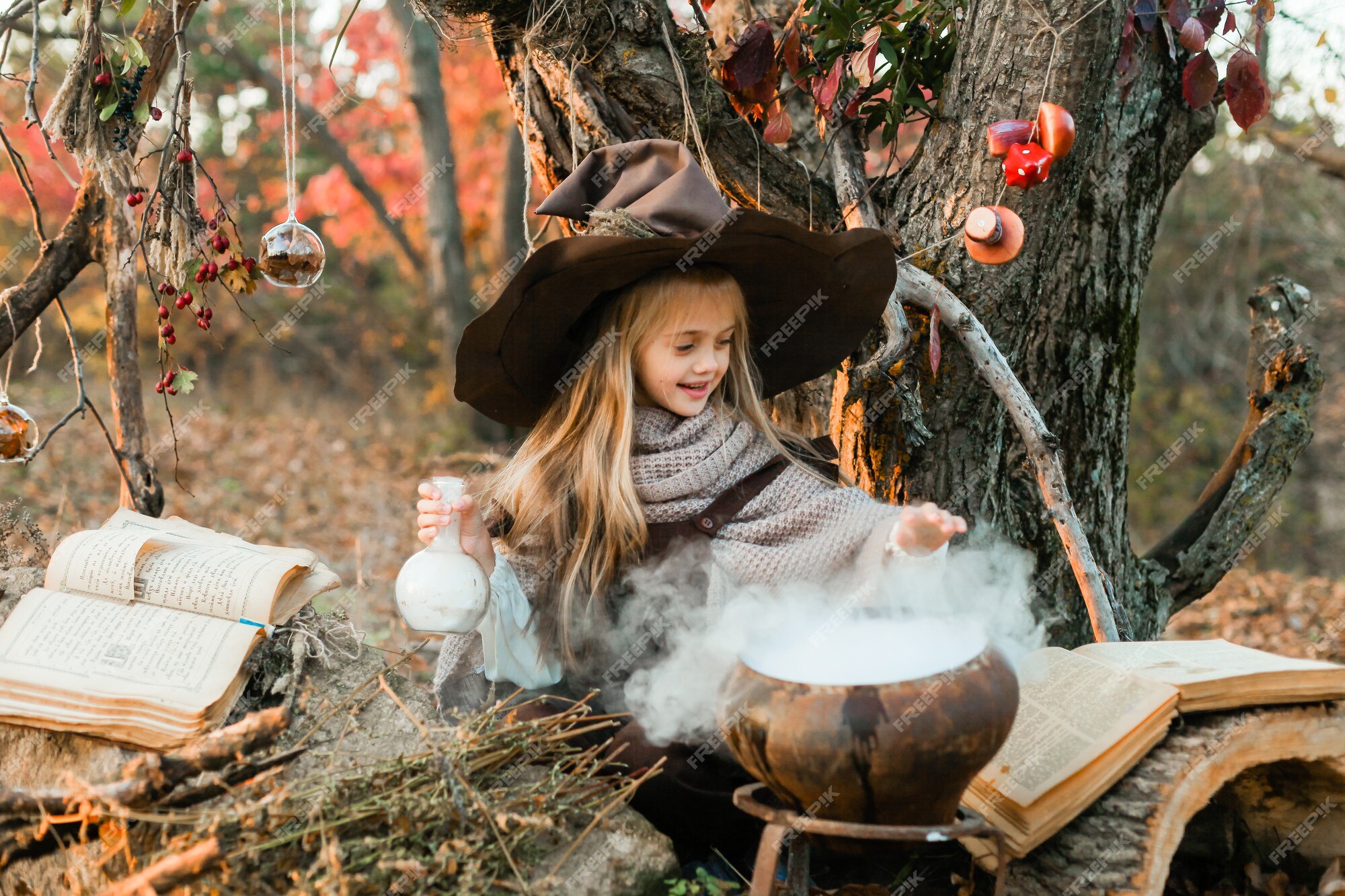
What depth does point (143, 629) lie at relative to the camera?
2.25 m

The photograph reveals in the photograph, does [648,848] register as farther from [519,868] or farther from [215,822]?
[215,822]

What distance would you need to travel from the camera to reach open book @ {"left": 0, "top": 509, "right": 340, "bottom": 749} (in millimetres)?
2066

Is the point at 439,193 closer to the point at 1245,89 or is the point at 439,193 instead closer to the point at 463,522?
the point at 463,522

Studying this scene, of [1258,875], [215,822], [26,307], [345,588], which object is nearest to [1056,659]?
[1258,875]

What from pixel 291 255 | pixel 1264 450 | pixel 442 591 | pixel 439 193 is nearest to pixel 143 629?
pixel 442 591

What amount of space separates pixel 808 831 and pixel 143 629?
1548 mm

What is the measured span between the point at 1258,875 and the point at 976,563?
84cm

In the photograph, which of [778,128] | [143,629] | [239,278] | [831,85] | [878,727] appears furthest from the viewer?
[778,128]

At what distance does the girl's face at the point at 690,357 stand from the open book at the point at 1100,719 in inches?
39.4

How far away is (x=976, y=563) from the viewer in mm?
2365

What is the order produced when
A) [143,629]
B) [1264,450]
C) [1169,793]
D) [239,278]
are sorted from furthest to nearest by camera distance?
[1264,450], [239,278], [143,629], [1169,793]

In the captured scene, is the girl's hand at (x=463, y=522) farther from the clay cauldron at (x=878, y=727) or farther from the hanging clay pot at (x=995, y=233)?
the hanging clay pot at (x=995, y=233)

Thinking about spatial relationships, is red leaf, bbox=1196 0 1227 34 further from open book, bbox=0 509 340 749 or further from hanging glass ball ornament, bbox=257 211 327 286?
open book, bbox=0 509 340 749

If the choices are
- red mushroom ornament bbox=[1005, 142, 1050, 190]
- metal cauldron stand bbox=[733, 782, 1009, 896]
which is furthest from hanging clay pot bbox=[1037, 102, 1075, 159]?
metal cauldron stand bbox=[733, 782, 1009, 896]
